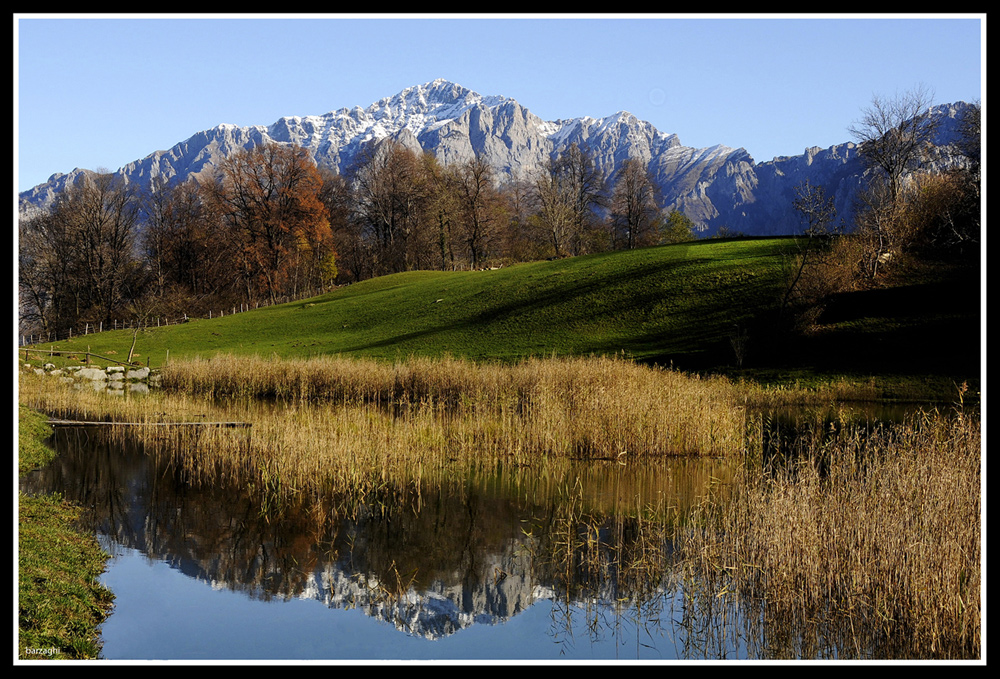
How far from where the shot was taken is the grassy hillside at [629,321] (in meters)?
30.5

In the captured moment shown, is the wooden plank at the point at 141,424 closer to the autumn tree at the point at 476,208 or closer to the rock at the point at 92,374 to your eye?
the rock at the point at 92,374

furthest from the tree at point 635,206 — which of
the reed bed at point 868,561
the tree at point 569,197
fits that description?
the reed bed at point 868,561

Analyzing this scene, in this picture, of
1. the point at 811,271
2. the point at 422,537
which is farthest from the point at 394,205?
the point at 422,537

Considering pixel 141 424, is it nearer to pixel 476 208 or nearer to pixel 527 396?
pixel 527 396

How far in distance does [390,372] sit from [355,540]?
1468 cm

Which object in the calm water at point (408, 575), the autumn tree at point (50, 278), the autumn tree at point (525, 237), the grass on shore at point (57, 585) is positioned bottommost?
the calm water at point (408, 575)

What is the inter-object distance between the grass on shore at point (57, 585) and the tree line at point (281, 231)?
131 ft

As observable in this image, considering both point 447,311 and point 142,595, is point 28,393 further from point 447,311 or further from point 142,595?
point 447,311

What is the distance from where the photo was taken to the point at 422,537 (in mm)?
10945

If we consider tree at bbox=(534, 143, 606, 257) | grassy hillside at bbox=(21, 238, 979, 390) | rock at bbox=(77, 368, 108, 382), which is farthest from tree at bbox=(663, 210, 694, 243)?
rock at bbox=(77, 368, 108, 382)

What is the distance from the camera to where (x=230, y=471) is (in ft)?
48.3

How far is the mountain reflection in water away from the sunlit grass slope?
18853mm

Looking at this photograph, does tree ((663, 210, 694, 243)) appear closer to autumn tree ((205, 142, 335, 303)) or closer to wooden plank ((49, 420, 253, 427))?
autumn tree ((205, 142, 335, 303))
